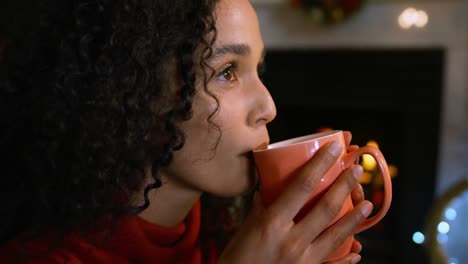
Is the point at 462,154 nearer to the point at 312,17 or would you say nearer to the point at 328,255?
the point at 312,17

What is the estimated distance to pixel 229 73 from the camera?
69 centimetres

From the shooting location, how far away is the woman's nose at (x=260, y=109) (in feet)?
2.23

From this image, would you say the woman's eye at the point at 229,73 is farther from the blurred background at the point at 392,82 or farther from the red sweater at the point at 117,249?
the blurred background at the point at 392,82

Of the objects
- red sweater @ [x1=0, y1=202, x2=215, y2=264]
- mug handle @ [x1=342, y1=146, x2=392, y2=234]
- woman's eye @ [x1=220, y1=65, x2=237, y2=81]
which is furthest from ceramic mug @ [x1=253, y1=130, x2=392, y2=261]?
red sweater @ [x1=0, y1=202, x2=215, y2=264]

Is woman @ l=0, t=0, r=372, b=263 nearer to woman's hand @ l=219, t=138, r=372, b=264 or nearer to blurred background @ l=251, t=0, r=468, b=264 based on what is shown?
woman's hand @ l=219, t=138, r=372, b=264

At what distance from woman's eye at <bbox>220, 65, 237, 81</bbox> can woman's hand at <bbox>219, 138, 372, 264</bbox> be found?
18 cm

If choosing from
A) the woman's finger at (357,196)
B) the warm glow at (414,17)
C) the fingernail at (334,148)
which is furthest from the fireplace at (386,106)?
the fingernail at (334,148)

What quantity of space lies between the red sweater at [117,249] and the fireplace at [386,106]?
5.87ft

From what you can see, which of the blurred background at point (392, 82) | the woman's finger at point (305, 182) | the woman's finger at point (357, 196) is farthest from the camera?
the blurred background at point (392, 82)

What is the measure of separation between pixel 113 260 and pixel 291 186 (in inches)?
13.2

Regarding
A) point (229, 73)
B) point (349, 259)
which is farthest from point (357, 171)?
point (229, 73)

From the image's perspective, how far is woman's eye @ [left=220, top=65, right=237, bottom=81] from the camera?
69cm

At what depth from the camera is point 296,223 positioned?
2.05 feet

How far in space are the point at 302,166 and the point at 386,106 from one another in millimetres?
1876
